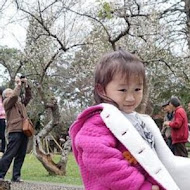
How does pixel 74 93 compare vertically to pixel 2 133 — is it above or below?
below

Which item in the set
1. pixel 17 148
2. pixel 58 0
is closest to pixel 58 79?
pixel 58 0

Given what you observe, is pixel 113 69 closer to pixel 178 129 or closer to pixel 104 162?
pixel 104 162

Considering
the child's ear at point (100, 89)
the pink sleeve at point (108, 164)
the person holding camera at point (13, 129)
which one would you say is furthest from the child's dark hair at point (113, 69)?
the person holding camera at point (13, 129)

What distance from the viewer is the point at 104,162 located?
5.64 ft

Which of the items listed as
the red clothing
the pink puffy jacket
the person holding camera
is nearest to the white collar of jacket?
the pink puffy jacket

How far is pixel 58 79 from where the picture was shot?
31.7m

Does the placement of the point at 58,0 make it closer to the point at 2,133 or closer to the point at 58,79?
the point at 2,133

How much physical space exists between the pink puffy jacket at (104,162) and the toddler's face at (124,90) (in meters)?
0.09

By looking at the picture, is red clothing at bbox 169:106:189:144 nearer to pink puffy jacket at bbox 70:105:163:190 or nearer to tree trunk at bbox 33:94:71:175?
tree trunk at bbox 33:94:71:175

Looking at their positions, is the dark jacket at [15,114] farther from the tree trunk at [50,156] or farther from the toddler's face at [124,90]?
the toddler's face at [124,90]

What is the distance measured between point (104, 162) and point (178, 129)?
7.44 m

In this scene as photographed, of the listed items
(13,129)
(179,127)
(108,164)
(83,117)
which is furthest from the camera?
(179,127)

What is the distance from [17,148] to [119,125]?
5.99 metres

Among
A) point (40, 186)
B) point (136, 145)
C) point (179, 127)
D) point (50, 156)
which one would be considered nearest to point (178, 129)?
point (179, 127)
